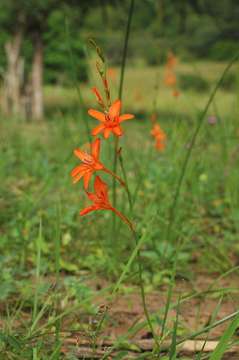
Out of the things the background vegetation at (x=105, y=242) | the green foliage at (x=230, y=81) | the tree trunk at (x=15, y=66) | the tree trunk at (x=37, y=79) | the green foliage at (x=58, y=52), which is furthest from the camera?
the green foliage at (x=58, y=52)

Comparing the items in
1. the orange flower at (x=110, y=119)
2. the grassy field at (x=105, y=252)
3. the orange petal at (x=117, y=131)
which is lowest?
the grassy field at (x=105, y=252)

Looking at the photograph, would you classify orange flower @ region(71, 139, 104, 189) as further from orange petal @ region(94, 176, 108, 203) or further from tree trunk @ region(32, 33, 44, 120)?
tree trunk @ region(32, 33, 44, 120)

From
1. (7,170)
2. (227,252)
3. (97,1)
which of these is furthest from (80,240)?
(97,1)

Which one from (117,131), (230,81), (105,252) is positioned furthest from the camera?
(230,81)

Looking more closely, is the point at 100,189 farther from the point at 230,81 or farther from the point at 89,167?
the point at 230,81

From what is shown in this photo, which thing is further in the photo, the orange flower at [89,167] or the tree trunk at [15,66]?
the tree trunk at [15,66]

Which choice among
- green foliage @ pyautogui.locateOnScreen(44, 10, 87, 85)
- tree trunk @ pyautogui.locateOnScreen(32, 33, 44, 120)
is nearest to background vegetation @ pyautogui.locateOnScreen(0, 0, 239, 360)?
tree trunk @ pyautogui.locateOnScreen(32, 33, 44, 120)

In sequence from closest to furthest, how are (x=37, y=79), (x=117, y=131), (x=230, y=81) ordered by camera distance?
(x=117, y=131), (x=37, y=79), (x=230, y=81)

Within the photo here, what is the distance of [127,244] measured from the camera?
2.06 metres

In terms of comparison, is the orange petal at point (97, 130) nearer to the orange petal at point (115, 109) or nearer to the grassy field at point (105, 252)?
the orange petal at point (115, 109)

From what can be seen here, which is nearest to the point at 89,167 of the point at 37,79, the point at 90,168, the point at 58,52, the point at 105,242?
the point at 90,168

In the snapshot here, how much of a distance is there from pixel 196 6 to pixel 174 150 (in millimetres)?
8983

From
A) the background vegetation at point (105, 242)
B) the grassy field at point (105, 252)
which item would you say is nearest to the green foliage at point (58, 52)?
the background vegetation at point (105, 242)

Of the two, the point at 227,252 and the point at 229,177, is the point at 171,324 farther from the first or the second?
the point at 229,177
